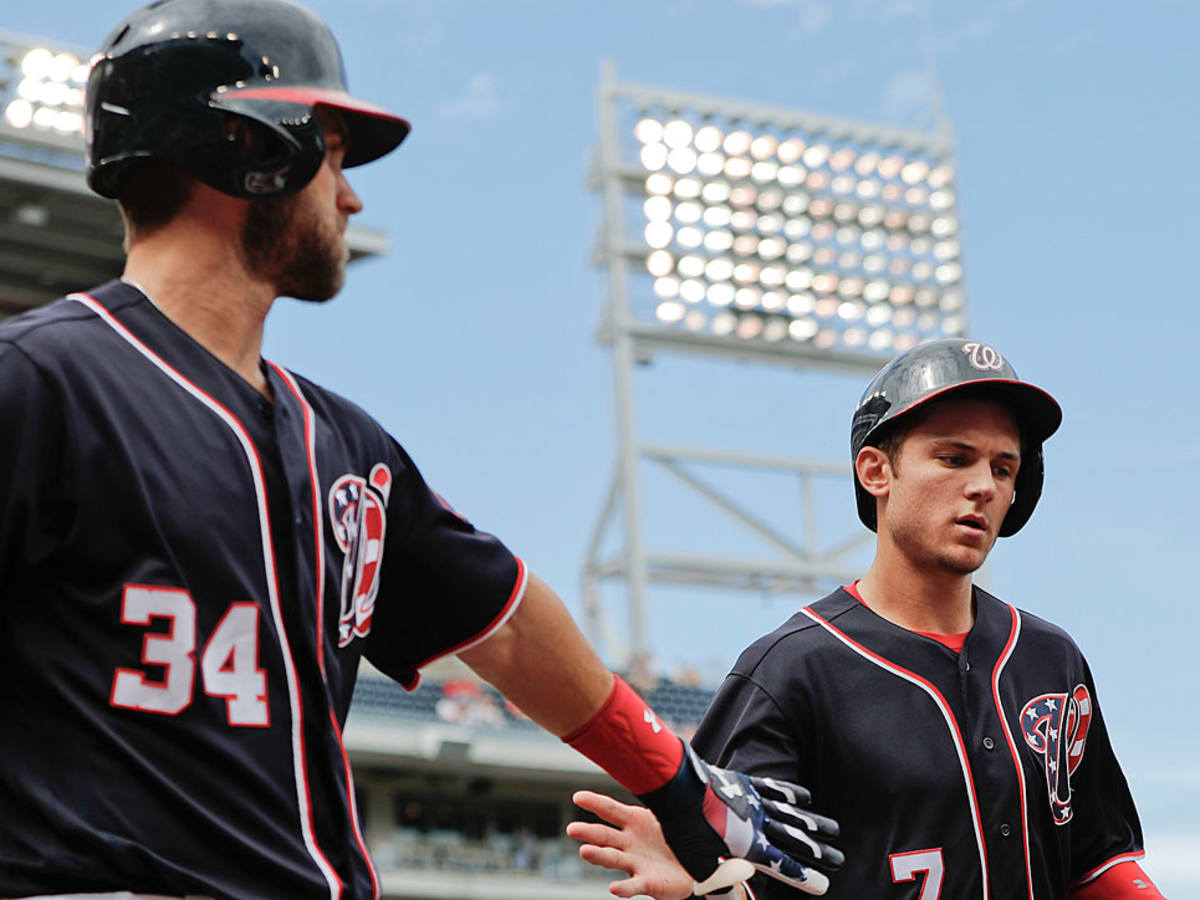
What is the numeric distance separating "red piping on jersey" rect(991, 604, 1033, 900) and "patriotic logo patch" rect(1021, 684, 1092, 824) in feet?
0.20

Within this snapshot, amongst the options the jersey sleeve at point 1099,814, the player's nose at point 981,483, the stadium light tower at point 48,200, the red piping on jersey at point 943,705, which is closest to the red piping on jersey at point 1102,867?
the jersey sleeve at point 1099,814

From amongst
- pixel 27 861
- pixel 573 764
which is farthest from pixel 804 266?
pixel 27 861

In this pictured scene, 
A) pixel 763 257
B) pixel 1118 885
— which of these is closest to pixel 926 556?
pixel 1118 885

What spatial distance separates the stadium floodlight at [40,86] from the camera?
26016mm

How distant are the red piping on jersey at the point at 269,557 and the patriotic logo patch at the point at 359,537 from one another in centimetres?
17

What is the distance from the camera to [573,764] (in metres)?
35.3

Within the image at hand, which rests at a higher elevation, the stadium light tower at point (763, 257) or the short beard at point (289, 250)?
the stadium light tower at point (763, 257)

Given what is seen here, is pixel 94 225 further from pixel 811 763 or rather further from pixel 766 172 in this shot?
pixel 811 763

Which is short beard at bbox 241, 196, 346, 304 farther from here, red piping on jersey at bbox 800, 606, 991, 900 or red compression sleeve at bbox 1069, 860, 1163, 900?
red compression sleeve at bbox 1069, 860, 1163, 900

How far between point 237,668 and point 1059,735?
8.59ft

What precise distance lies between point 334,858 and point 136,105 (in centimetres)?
122

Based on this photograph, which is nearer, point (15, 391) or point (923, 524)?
point (15, 391)

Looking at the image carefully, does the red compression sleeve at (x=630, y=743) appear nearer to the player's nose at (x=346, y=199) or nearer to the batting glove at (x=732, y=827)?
the batting glove at (x=732, y=827)

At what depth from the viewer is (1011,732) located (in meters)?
4.43
